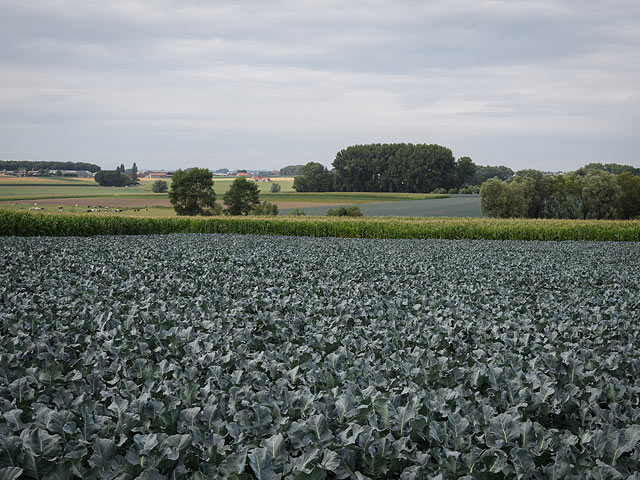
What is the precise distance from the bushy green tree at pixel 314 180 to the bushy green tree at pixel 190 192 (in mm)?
33223

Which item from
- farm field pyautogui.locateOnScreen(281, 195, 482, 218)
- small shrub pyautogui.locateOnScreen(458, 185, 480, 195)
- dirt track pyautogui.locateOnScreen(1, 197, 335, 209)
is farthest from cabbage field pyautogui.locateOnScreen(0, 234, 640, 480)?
small shrub pyautogui.locateOnScreen(458, 185, 480, 195)

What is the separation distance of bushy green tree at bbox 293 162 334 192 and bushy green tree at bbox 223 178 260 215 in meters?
29.6

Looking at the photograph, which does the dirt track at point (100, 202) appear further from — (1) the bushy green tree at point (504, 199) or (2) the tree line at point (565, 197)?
(2) the tree line at point (565, 197)

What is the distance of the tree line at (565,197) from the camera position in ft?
181

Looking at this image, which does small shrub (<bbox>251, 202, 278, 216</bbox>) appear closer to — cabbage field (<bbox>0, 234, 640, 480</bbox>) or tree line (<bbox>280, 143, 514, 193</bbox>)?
tree line (<bbox>280, 143, 514, 193</bbox>)

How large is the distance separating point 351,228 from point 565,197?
109ft

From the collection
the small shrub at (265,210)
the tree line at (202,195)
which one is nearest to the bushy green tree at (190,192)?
the tree line at (202,195)

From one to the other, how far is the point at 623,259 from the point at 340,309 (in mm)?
15116

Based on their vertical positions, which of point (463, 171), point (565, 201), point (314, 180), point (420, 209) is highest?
point (463, 171)

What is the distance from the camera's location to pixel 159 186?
294 ft

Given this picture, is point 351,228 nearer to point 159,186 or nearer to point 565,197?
point 565,197

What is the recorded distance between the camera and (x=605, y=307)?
7906 millimetres

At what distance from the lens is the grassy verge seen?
31.7 m

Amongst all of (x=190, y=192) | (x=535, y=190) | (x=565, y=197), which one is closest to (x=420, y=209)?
(x=535, y=190)
